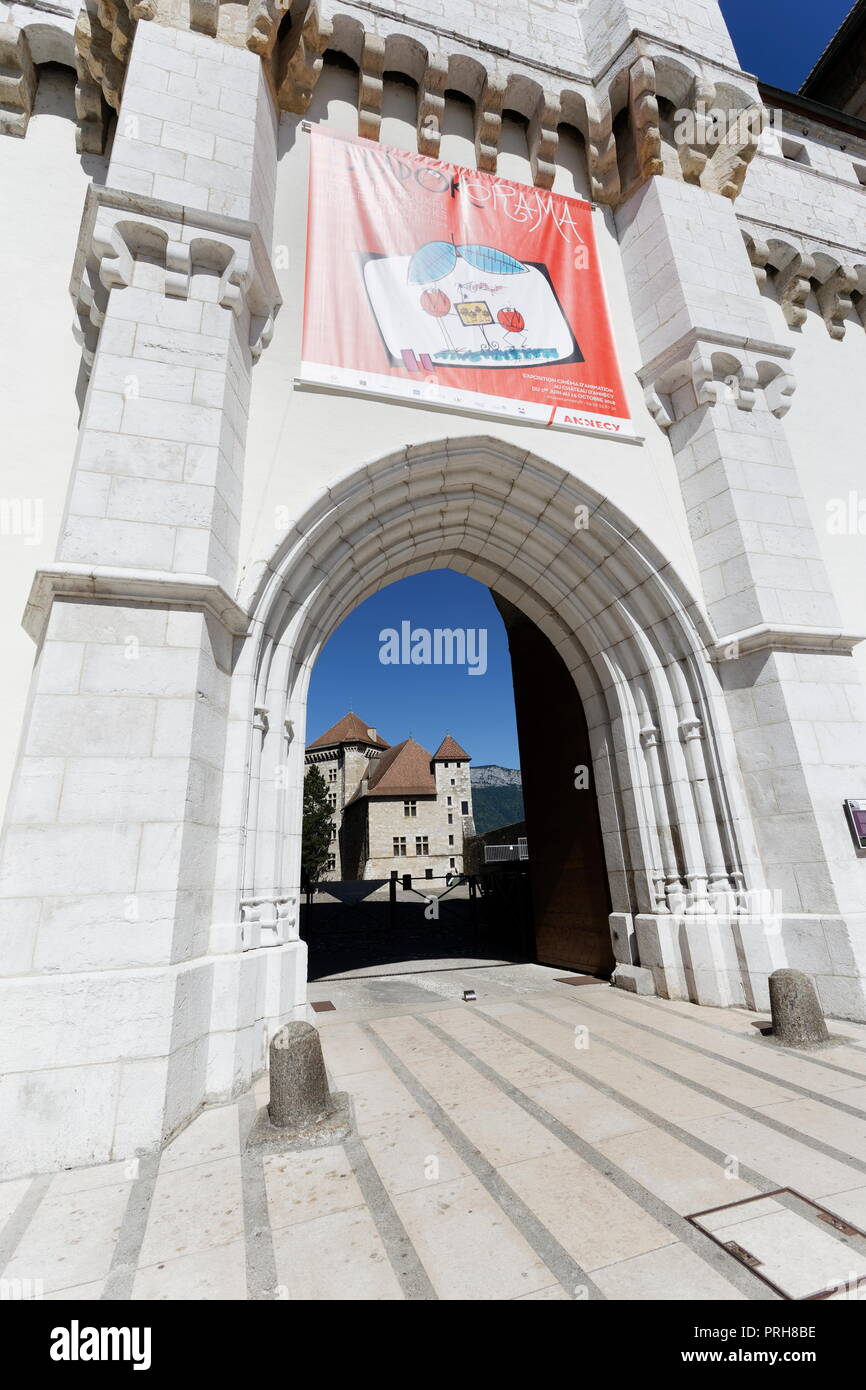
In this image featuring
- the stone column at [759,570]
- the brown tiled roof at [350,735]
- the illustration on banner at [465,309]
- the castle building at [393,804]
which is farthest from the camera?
the brown tiled roof at [350,735]

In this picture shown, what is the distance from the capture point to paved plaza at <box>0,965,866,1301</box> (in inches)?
71.9

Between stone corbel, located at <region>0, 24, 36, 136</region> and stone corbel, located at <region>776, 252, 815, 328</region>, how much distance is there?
892 cm

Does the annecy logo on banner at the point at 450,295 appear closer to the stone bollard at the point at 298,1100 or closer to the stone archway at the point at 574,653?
the stone archway at the point at 574,653

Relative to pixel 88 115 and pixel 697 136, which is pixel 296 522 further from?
pixel 697 136

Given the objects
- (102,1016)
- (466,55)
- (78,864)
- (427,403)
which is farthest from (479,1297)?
(466,55)

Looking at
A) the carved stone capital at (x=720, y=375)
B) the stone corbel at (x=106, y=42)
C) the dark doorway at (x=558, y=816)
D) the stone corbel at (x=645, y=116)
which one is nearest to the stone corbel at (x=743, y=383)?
the carved stone capital at (x=720, y=375)

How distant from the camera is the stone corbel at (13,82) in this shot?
5504 mm

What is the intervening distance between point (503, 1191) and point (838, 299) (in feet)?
35.4

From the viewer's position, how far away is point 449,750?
137 ft

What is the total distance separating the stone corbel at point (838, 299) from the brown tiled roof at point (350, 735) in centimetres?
3969

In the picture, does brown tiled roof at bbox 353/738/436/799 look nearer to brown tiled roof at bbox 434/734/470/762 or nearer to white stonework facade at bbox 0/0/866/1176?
brown tiled roof at bbox 434/734/470/762

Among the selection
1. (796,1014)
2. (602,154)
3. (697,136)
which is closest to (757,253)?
(697,136)

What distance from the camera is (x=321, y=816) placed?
104 ft

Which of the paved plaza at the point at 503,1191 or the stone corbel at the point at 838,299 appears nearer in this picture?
the paved plaza at the point at 503,1191
